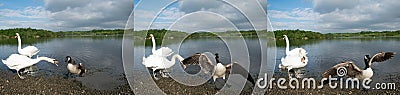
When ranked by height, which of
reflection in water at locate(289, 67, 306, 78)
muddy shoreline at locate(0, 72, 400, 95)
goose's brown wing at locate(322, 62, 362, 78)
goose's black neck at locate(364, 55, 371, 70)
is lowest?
muddy shoreline at locate(0, 72, 400, 95)

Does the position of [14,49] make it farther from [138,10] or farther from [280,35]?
[280,35]

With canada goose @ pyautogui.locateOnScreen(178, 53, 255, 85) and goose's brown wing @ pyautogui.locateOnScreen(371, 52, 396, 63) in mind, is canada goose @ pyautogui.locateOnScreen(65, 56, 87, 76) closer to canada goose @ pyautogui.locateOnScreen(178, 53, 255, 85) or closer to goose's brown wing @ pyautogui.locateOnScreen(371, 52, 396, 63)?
canada goose @ pyautogui.locateOnScreen(178, 53, 255, 85)

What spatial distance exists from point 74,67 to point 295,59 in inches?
160

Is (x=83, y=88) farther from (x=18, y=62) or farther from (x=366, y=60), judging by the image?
(x=366, y=60)

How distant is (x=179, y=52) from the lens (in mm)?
5852

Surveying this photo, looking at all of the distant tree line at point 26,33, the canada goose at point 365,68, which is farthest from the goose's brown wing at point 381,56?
the distant tree line at point 26,33

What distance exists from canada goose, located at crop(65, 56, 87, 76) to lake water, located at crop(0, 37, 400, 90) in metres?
0.13

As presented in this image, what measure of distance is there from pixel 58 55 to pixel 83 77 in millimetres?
716

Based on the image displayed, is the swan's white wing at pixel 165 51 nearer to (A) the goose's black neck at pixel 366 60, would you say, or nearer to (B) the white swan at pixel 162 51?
(B) the white swan at pixel 162 51

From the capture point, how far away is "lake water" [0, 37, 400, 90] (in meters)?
5.98

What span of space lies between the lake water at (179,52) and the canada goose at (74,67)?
0.44 ft

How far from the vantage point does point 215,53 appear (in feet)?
19.2

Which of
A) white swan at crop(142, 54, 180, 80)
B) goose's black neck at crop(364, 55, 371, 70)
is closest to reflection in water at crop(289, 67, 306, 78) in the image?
goose's black neck at crop(364, 55, 371, 70)

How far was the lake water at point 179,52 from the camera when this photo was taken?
5.98 meters
